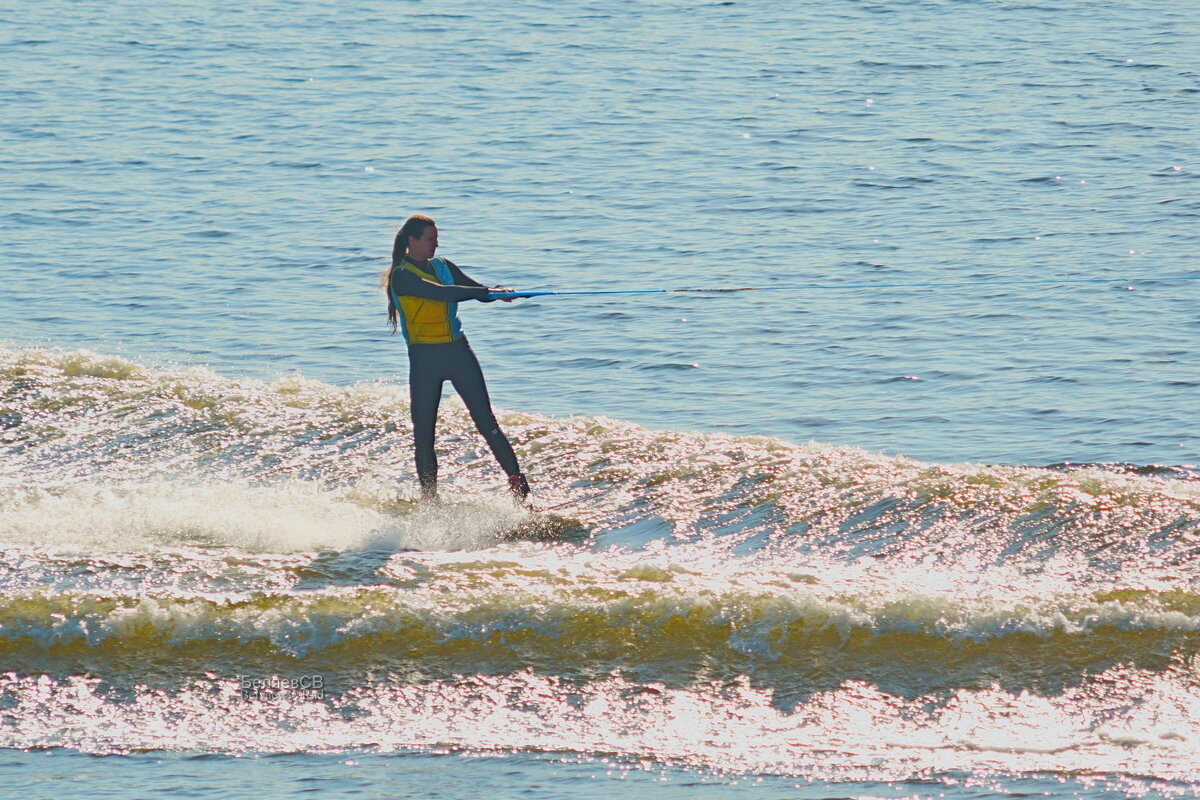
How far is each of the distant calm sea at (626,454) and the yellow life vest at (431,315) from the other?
1.11 meters

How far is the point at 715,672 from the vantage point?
7781 millimetres

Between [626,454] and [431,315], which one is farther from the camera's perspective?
[626,454]

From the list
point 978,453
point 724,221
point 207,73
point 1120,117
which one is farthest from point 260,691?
point 207,73

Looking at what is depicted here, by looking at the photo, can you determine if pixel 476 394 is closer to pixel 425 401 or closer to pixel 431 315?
pixel 425 401

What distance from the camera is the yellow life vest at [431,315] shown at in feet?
30.0

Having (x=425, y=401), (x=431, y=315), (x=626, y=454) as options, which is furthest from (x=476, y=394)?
(x=626, y=454)

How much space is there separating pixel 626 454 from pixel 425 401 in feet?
7.13

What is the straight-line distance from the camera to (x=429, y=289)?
8961 millimetres

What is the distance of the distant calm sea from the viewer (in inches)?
281

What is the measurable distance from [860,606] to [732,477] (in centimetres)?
257

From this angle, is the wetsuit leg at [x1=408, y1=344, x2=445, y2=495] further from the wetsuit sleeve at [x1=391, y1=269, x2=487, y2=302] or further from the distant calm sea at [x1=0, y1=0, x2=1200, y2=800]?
the wetsuit sleeve at [x1=391, y1=269, x2=487, y2=302]

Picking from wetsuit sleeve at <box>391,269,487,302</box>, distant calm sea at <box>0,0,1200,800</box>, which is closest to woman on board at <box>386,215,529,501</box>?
wetsuit sleeve at <box>391,269,487,302</box>

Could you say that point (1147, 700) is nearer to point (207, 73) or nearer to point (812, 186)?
point (812, 186)

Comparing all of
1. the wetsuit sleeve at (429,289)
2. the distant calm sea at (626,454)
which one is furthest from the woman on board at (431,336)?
the distant calm sea at (626,454)
